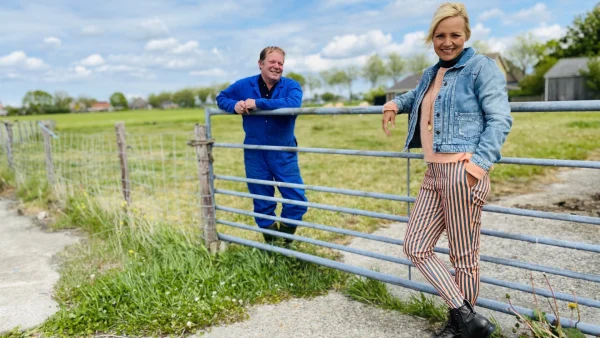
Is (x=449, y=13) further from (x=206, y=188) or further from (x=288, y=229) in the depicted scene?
(x=206, y=188)

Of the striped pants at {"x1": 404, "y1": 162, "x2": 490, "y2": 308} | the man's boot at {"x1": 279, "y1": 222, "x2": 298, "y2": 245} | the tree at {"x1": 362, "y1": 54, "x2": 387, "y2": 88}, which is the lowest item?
the man's boot at {"x1": 279, "y1": 222, "x2": 298, "y2": 245}

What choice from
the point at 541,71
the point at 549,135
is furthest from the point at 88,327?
the point at 541,71

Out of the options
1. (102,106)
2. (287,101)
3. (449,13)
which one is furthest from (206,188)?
(102,106)

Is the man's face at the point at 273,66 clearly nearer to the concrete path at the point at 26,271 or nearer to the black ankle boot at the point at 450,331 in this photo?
the black ankle boot at the point at 450,331

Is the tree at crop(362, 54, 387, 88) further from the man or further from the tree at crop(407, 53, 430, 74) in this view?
the man

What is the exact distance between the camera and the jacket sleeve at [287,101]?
3.94m

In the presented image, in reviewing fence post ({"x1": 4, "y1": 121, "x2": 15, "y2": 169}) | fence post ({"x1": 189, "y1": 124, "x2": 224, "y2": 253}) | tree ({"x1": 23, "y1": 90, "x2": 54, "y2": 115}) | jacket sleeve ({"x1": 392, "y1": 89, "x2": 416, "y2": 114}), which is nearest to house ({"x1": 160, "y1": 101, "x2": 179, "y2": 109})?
tree ({"x1": 23, "y1": 90, "x2": 54, "y2": 115})

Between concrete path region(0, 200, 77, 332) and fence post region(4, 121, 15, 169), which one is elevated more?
fence post region(4, 121, 15, 169)

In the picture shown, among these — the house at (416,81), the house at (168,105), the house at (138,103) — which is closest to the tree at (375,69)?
the house at (416,81)

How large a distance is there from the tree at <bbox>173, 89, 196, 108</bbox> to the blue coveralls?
9670 cm

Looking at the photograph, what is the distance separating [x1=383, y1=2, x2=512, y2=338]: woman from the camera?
2.47 m

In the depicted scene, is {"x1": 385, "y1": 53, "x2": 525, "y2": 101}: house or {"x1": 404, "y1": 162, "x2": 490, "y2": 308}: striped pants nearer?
{"x1": 404, "y1": 162, "x2": 490, "y2": 308}: striped pants

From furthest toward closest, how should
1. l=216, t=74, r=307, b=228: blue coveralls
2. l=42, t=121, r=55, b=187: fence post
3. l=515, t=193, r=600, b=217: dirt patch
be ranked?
l=42, t=121, r=55, b=187: fence post, l=515, t=193, r=600, b=217: dirt patch, l=216, t=74, r=307, b=228: blue coveralls

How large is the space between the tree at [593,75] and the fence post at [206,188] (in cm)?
4369
